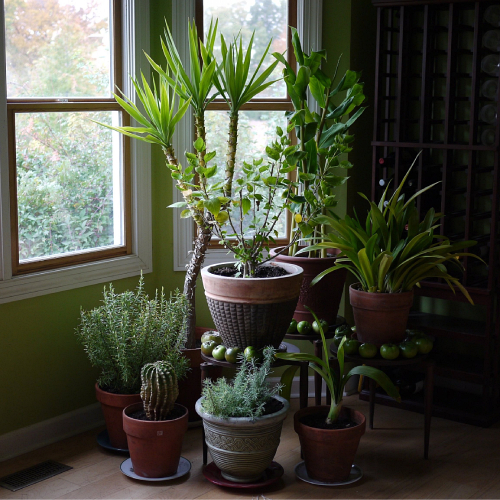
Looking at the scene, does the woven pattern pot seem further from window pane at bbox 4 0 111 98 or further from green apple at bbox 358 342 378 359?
window pane at bbox 4 0 111 98

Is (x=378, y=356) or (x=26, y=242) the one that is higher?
(x=26, y=242)

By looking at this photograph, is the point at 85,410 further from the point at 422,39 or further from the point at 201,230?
the point at 422,39

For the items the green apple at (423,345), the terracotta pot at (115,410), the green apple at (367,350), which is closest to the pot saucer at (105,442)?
the terracotta pot at (115,410)

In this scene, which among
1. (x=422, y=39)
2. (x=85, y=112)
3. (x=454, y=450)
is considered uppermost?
(x=422, y=39)

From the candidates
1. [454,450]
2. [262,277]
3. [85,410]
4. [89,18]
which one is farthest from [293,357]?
[89,18]

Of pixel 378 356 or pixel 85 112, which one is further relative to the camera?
pixel 85 112

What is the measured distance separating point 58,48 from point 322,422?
6.79 ft

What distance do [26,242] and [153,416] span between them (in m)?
1.01

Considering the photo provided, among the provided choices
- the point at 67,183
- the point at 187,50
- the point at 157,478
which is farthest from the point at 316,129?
the point at 157,478

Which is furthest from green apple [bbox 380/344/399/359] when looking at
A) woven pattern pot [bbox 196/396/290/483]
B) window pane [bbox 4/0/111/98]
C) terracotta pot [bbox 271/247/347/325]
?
window pane [bbox 4/0/111/98]

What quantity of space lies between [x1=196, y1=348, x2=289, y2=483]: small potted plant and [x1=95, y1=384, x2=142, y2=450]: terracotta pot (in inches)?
16.4

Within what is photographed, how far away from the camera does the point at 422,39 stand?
393 cm

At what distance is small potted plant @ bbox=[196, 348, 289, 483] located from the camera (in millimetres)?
2852

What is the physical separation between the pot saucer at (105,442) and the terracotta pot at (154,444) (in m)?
0.23
